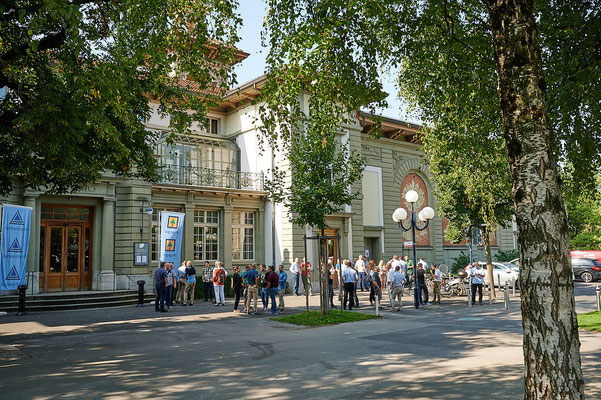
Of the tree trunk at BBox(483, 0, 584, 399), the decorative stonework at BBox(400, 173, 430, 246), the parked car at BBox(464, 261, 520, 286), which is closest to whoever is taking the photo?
the tree trunk at BBox(483, 0, 584, 399)

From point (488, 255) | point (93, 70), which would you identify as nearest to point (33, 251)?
point (93, 70)

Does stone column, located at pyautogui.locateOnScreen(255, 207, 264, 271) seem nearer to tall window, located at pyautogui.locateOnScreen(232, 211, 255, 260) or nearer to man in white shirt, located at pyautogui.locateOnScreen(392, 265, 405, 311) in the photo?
tall window, located at pyautogui.locateOnScreen(232, 211, 255, 260)

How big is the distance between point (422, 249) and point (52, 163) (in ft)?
95.1

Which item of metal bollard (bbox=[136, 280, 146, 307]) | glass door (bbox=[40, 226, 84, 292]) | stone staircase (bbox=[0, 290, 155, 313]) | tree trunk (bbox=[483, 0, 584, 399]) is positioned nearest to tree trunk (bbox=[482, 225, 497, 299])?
metal bollard (bbox=[136, 280, 146, 307])

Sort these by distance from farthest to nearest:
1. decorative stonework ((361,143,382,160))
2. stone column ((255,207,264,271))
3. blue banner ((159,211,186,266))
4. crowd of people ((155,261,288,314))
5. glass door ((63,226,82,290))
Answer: decorative stonework ((361,143,382,160)) < stone column ((255,207,264,271)) < glass door ((63,226,82,290)) < blue banner ((159,211,186,266)) < crowd of people ((155,261,288,314))

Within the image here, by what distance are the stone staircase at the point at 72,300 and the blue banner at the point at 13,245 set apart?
1.18 meters

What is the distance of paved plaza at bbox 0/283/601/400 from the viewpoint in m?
6.95

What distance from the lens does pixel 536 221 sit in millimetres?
3953

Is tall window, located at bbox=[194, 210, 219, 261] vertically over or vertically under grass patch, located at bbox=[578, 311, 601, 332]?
over

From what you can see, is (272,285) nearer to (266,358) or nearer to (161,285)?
(161,285)

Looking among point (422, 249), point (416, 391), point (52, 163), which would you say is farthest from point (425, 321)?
point (422, 249)

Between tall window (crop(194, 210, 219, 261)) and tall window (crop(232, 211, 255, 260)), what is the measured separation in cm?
110

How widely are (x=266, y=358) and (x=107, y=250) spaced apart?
15.5 m

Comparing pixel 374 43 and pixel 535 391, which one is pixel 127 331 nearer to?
pixel 374 43
